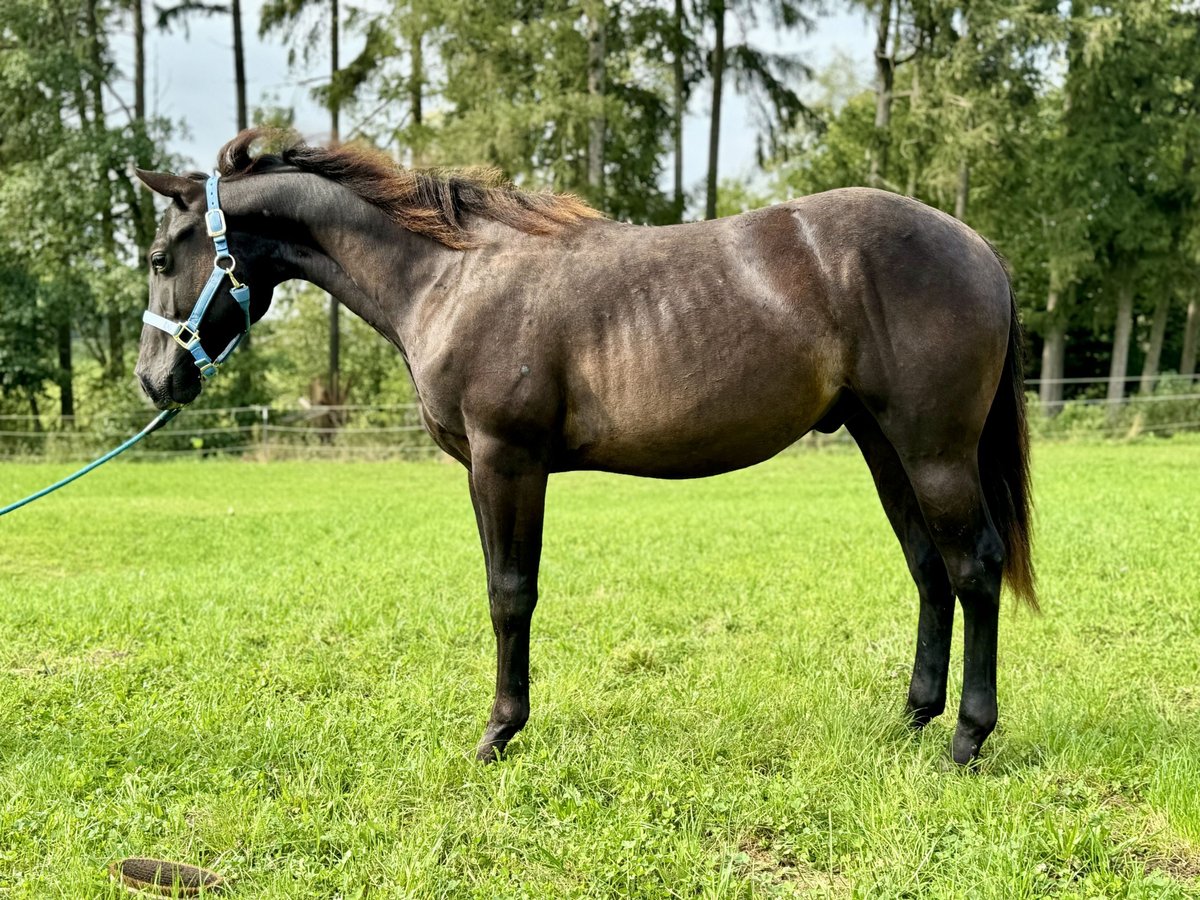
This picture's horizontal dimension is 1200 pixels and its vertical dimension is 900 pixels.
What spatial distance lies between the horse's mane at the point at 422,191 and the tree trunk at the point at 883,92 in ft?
56.4

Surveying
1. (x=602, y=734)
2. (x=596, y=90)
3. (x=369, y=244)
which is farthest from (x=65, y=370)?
(x=602, y=734)

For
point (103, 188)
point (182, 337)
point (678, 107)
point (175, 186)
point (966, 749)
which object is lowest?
point (966, 749)

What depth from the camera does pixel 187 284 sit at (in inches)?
126

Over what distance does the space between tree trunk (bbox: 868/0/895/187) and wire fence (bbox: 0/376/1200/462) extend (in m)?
6.02

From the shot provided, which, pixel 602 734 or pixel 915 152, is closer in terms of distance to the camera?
pixel 602 734

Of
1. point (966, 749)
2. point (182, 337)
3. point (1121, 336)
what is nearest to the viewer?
point (966, 749)

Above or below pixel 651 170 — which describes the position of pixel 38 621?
below

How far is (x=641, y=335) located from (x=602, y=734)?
1539 mm

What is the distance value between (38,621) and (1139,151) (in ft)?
87.3

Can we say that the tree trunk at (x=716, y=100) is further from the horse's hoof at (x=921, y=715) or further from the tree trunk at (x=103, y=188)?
the horse's hoof at (x=921, y=715)

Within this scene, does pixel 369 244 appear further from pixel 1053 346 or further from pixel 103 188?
pixel 1053 346

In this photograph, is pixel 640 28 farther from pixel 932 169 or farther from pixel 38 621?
pixel 38 621

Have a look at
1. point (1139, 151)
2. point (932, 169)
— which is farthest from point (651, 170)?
point (1139, 151)

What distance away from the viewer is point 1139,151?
23062 millimetres
